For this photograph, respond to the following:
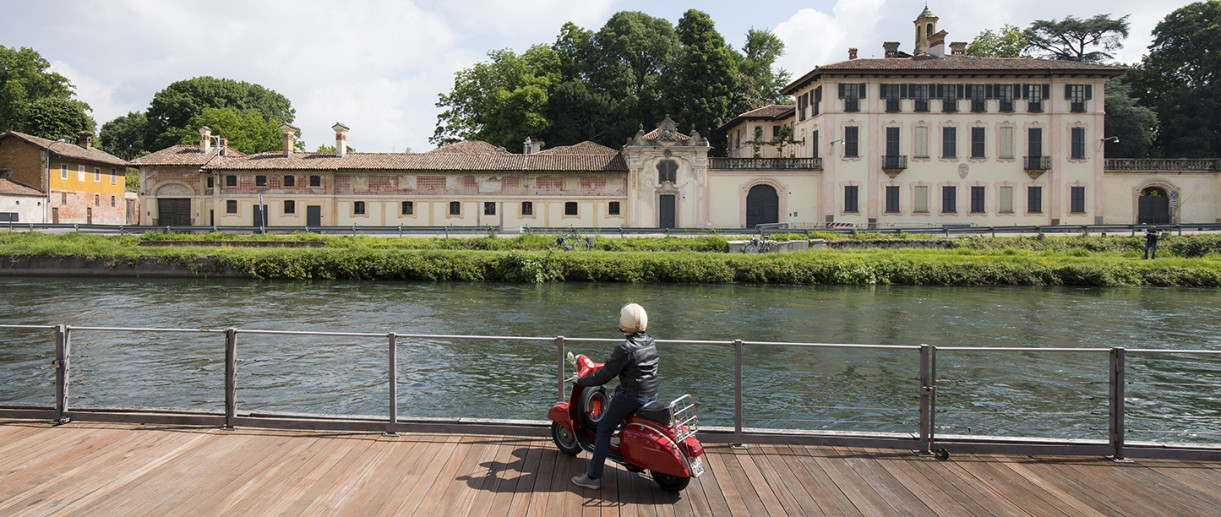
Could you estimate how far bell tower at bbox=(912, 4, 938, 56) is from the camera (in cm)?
4738

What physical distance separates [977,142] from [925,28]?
8.40 meters

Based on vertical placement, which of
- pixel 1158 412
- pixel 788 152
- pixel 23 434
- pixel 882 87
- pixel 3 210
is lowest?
pixel 1158 412

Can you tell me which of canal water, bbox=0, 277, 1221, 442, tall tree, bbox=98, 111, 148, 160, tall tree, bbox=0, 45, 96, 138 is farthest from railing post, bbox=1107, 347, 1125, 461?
tall tree, bbox=98, 111, 148, 160

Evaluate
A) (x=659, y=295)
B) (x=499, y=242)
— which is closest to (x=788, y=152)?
(x=499, y=242)

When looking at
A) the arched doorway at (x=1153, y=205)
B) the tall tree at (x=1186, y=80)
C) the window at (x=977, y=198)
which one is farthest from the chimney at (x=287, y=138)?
the tall tree at (x=1186, y=80)

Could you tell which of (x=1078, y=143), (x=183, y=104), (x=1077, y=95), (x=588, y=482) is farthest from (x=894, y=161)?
(x=183, y=104)

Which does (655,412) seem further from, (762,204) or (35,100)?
(35,100)

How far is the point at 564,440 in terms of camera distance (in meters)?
5.90

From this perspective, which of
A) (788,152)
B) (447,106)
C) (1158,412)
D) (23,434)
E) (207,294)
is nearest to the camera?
(23,434)

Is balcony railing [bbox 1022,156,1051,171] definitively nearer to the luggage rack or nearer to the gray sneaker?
the luggage rack

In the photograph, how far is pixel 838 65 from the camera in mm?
43531

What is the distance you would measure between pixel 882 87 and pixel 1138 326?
93.2 feet

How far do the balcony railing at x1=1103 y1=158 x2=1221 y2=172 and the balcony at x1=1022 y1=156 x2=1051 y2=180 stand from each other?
4149 mm

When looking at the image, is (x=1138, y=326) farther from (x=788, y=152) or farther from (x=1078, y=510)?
(x=788, y=152)
